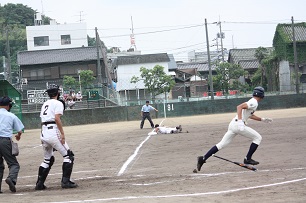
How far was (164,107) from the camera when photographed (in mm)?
49188

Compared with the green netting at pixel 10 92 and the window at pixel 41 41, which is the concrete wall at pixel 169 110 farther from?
the window at pixel 41 41

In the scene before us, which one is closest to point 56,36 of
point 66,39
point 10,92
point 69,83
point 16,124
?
point 66,39

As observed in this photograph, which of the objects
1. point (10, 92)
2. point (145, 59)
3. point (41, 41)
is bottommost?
point (10, 92)

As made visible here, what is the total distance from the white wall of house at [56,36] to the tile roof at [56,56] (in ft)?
44.2

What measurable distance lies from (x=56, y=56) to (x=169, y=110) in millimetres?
22943

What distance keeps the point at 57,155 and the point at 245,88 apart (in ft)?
161

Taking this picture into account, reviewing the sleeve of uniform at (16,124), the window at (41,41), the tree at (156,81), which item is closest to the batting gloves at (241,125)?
the sleeve of uniform at (16,124)

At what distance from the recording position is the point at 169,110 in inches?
1945

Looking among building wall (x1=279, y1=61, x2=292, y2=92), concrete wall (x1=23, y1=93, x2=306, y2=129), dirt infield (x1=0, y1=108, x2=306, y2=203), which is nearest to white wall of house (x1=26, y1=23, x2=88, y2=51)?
building wall (x1=279, y1=61, x2=292, y2=92)

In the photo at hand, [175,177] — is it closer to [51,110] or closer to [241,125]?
[241,125]

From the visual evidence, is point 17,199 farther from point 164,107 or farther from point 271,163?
point 164,107

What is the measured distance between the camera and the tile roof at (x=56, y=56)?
65.7 metres

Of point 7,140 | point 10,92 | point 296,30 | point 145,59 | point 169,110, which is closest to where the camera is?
point 7,140

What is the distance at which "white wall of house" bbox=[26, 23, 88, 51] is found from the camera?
3137 inches
